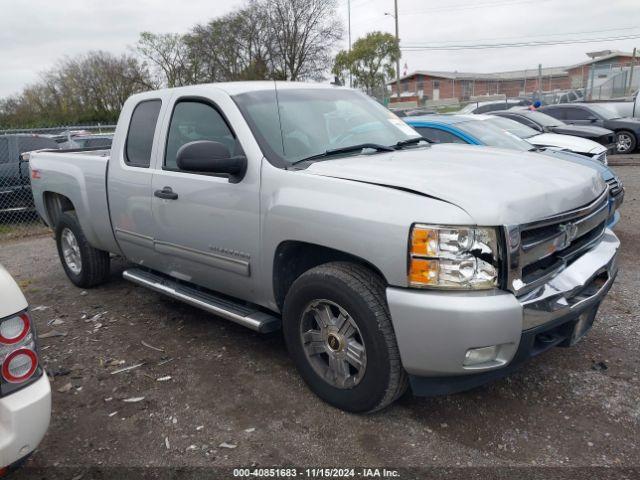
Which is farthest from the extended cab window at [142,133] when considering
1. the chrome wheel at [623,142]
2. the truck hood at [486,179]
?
the chrome wheel at [623,142]

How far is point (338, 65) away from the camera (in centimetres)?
4578

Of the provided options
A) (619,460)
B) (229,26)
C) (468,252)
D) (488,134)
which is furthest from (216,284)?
(229,26)

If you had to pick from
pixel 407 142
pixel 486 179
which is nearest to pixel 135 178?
pixel 407 142

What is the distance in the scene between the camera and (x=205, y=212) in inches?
142

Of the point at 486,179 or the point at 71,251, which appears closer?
the point at 486,179

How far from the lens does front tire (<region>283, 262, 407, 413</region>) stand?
8.95 ft

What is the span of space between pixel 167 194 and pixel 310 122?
115cm

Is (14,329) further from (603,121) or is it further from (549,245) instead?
(603,121)

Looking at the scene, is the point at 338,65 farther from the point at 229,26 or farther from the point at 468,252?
the point at 468,252

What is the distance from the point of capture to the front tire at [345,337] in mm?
2727

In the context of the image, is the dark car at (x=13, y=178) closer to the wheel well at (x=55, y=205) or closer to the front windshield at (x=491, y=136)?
the wheel well at (x=55, y=205)

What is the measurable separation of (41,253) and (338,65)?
1625 inches

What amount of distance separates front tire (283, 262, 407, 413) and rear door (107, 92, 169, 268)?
164 cm

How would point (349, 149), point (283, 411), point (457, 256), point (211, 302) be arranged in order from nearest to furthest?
point (457, 256) → point (283, 411) → point (349, 149) → point (211, 302)
